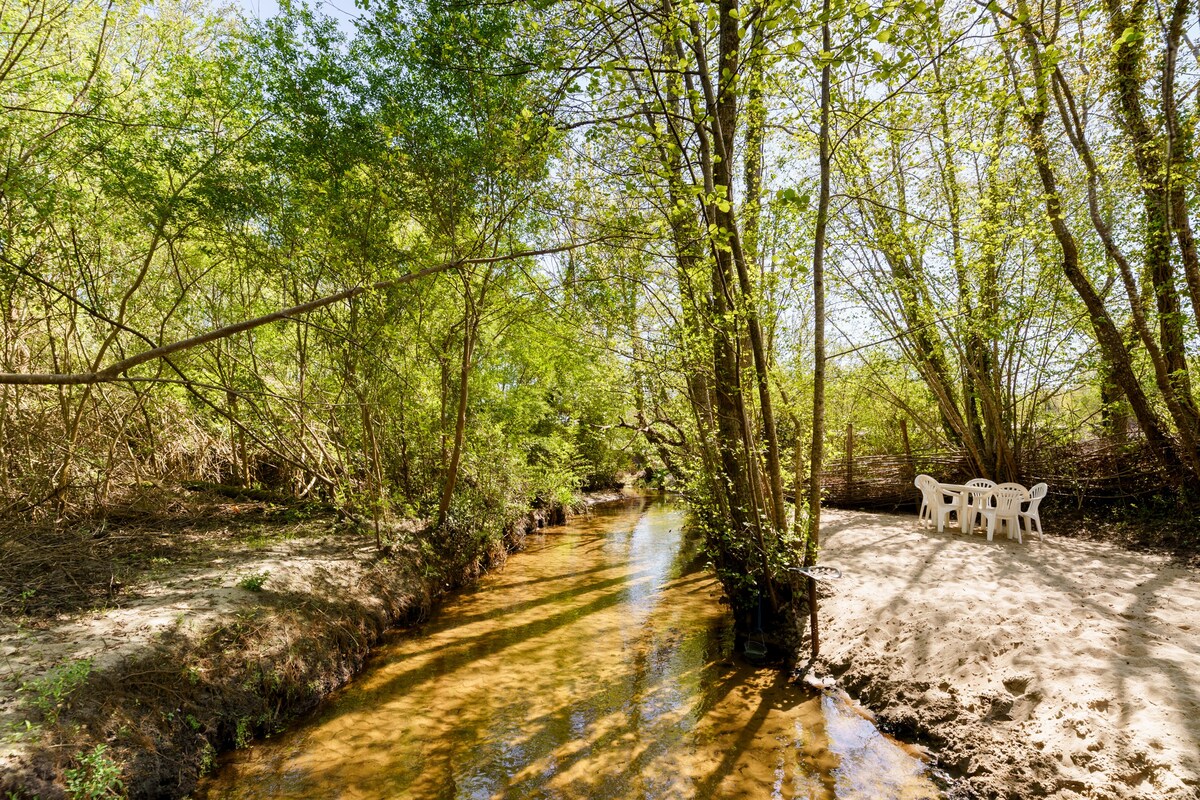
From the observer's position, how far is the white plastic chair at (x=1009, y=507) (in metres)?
6.94

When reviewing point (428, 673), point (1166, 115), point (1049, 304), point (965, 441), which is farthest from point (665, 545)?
point (1166, 115)

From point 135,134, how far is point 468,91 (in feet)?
9.62

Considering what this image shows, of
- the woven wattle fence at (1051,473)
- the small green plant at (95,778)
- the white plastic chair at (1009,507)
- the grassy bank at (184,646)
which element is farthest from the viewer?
the woven wattle fence at (1051,473)

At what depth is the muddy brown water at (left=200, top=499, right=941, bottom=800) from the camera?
3.29 meters

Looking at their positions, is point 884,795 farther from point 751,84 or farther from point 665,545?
point 665,545

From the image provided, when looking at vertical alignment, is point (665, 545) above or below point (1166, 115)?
below

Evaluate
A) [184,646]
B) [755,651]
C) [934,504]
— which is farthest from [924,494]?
[184,646]

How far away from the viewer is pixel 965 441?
28.4 feet

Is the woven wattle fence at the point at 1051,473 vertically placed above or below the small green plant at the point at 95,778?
above

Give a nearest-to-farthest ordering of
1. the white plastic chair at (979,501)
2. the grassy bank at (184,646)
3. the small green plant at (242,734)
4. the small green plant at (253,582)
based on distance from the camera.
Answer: the grassy bank at (184,646), the small green plant at (242,734), the small green plant at (253,582), the white plastic chair at (979,501)

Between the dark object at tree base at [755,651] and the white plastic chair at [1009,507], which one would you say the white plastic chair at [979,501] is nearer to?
the white plastic chair at [1009,507]

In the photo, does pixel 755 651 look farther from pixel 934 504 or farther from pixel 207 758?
pixel 934 504

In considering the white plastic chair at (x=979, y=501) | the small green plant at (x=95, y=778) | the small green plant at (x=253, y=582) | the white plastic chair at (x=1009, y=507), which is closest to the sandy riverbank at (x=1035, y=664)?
the white plastic chair at (x=1009, y=507)

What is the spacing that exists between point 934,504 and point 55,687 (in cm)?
945
